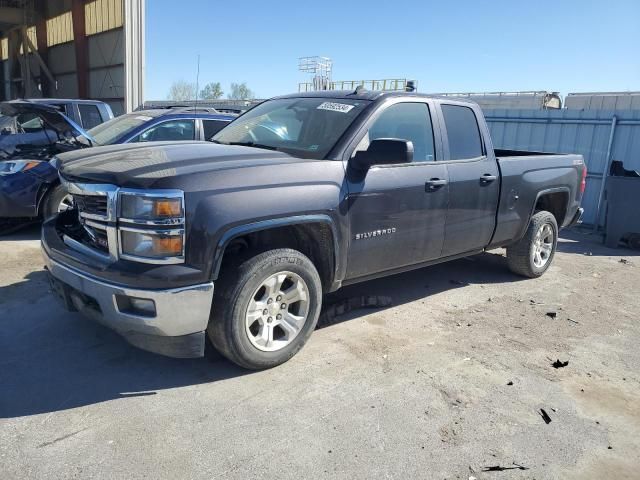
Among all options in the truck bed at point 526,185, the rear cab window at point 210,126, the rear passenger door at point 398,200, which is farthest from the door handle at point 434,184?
the rear cab window at point 210,126

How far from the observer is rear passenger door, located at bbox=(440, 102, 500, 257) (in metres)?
4.70

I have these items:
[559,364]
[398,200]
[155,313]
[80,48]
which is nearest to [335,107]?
[398,200]

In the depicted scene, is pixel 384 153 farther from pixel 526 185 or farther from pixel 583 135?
pixel 583 135

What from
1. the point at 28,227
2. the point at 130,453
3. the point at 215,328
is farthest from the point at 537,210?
the point at 28,227

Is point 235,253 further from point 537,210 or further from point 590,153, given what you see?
point 590,153

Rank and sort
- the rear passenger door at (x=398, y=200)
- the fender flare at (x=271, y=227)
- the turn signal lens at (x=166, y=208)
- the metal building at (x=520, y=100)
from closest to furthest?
the turn signal lens at (x=166, y=208) → the fender flare at (x=271, y=227) → the rear passenger door at (x=398, y=200) → the metal building at (x=520, y=100)

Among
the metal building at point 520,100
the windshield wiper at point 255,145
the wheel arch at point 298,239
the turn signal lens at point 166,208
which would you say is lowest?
the wheel arch at point 298,239

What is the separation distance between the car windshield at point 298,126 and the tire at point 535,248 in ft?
9.46

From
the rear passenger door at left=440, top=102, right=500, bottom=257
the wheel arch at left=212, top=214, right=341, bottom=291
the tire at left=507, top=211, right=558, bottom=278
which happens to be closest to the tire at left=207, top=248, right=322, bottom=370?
the wheel arch at left=212, top=214, right=341, bottom=291

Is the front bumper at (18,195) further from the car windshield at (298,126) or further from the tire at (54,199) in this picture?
the car windshield at (298,126)

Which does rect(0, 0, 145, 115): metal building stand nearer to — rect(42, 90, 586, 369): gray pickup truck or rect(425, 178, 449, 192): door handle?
rect(42, 90, 586, 369): gray pickup truck

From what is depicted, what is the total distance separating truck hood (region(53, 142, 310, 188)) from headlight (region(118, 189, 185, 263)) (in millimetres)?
70

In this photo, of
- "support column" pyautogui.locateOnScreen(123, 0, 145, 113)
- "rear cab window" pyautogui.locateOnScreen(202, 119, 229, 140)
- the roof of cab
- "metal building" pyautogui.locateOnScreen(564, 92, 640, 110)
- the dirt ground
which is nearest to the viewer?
the dirt ground

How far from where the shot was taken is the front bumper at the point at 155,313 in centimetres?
298
